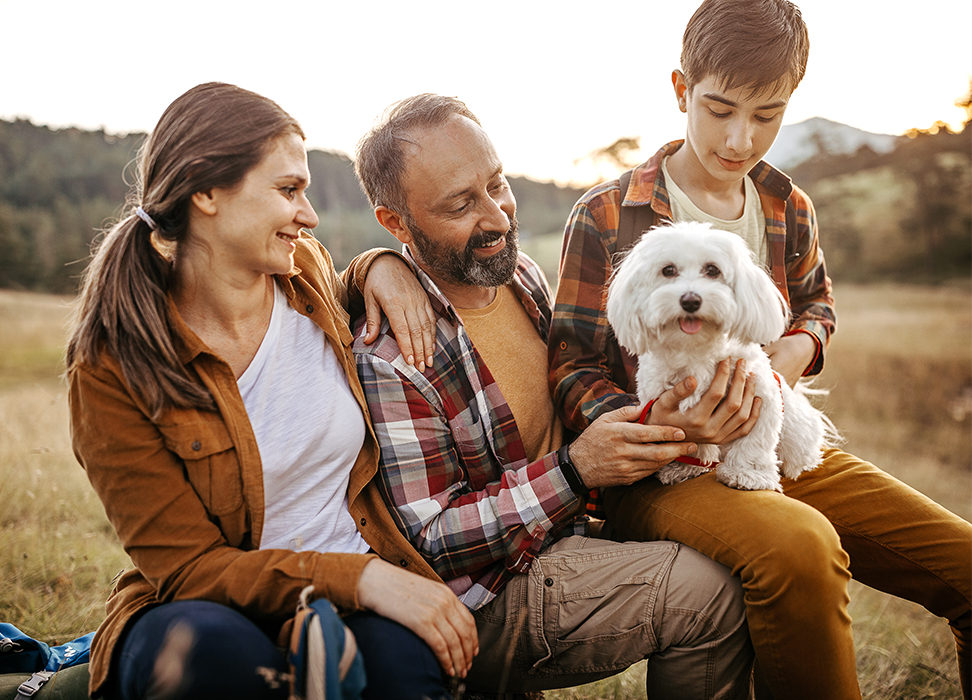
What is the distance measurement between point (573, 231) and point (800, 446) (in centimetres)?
117

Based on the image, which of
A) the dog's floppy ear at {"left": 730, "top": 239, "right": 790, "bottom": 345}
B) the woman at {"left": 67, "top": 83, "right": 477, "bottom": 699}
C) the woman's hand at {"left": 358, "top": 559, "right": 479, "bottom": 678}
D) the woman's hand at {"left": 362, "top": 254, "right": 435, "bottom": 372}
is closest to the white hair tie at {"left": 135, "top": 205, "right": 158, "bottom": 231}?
the woman at {"left": 67, "top": 83, "right": 477, "bottom": 699}

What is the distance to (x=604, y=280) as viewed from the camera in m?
2.49

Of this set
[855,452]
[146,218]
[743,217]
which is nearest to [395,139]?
[146,218]

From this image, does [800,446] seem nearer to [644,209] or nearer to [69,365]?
[644,209]

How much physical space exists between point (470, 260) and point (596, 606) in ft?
4.34

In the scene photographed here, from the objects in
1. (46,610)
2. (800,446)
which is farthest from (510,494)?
(46,610)

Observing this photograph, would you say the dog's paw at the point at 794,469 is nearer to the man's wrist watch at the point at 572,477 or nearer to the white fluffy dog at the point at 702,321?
the white fluffy dog at the point at 702,321

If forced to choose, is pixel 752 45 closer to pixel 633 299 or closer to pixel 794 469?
pixel 633 299

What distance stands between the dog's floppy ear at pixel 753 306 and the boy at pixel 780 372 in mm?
330

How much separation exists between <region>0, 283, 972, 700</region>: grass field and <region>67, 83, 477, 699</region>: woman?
411mm

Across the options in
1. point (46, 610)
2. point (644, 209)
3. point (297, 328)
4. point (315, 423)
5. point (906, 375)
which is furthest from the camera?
point (906, 375)

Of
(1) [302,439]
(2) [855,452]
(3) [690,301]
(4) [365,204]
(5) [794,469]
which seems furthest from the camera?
(4) [365,204]

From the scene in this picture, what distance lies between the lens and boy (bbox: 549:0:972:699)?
6.00 feet

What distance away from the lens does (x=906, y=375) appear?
8.87 metres
